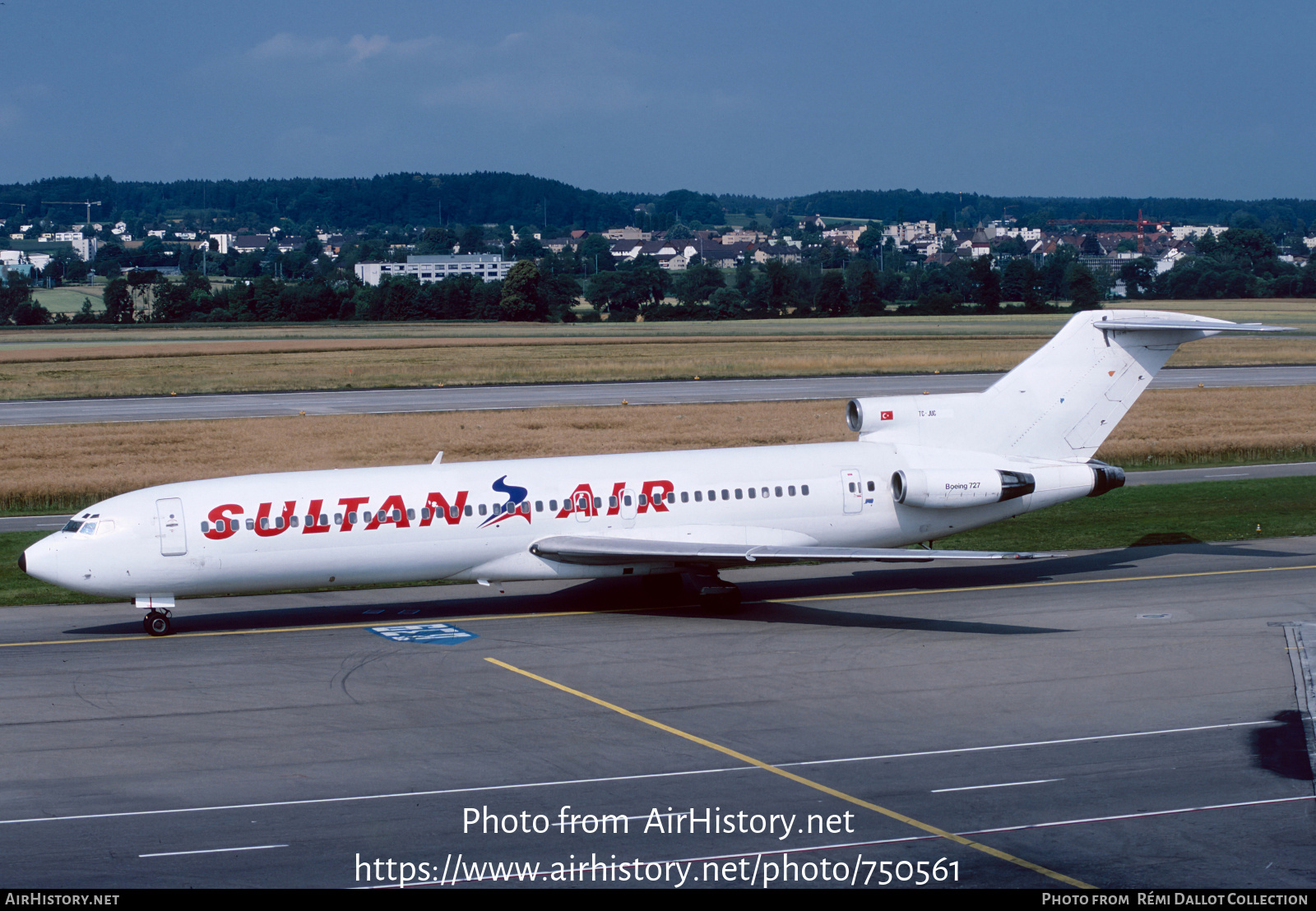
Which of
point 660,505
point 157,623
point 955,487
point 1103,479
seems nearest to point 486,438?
point 660,505

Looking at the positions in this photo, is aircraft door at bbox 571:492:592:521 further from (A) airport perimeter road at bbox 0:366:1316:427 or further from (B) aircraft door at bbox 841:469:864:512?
(A) airport perimeter road at bbox 0:366:1316:427

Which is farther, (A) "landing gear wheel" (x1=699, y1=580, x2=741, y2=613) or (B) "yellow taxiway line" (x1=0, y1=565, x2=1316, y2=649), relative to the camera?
(A) "landing gear wheel" (x1=699, y1=580, x2=741, y2=613)

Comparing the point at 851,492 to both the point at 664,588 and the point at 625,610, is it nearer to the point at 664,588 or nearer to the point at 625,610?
the point at 664,588

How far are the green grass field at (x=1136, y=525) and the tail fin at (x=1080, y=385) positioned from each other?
10.6 ft

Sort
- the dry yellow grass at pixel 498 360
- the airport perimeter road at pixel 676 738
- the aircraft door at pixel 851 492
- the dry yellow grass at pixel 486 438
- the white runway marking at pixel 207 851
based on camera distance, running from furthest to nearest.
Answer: the dry yellow grass at pixel 498 360, the dry yellow grass at pixel 486 438, the aircraft door at pixel 851 492, the white runway marking at pixel 207 851, the airport perimeter road at pixel 676 738

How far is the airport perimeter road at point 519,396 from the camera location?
70875mm

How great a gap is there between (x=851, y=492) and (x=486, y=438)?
31.9m

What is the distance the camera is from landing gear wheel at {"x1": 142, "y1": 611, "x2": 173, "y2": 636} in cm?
2752

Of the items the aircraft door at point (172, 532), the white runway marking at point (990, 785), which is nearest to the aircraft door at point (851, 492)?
the white runway marking at point (990, 785)

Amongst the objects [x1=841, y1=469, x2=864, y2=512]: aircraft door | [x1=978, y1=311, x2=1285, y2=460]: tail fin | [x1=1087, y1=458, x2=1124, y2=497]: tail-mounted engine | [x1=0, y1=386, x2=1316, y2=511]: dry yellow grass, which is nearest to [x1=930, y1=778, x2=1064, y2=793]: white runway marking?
[x1=841, y1=469, x2=864, y2=512]: aircraft door

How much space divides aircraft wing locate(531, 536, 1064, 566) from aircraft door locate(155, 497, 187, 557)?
731cm

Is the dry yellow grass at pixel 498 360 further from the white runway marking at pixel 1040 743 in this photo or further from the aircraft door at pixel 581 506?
the white runway marking at pixel 1040 743

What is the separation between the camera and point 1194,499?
41.6 m

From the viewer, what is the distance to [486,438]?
59.2 m
